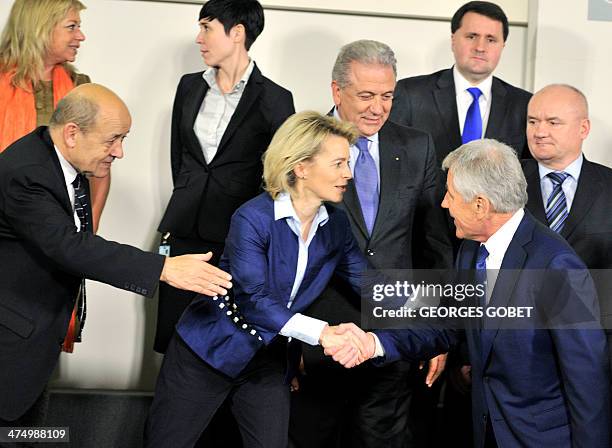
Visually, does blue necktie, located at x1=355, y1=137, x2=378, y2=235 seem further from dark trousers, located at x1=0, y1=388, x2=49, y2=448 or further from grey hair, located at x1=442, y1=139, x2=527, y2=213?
dark trousers, located at x1=0, y1=388, x2=49, y2=448

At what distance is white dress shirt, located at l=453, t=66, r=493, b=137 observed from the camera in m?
4.21

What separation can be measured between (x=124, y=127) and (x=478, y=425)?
4.76ft

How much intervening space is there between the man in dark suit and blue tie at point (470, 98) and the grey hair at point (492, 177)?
3.35 feet

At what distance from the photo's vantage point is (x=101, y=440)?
14.4 ft

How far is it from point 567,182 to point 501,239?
0.87 meters

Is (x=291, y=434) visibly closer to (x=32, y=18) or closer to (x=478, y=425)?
(x=478, y=425)

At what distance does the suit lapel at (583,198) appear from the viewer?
3.77 metres

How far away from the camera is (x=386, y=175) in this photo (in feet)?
12.5

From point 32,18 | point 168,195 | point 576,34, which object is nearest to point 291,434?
point 168,195

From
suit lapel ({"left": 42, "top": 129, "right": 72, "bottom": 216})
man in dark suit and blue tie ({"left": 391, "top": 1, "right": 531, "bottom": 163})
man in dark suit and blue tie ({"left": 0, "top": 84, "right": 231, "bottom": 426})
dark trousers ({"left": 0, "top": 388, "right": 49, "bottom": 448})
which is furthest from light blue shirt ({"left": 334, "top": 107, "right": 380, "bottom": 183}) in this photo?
dark trousers ({"left": 0, "top": 388, "right": 49, "bottom": 448})

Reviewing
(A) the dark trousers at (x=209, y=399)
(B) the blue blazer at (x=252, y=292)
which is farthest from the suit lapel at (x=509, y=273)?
(A) the dark trousers at (x=209, y=399)

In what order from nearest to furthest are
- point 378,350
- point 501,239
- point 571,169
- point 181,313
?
point 501,239 < point 378,350 < point 571,169 < point 181,313

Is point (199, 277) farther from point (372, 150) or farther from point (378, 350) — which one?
point (372, 150)

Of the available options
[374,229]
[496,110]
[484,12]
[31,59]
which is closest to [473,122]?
[496,110]
